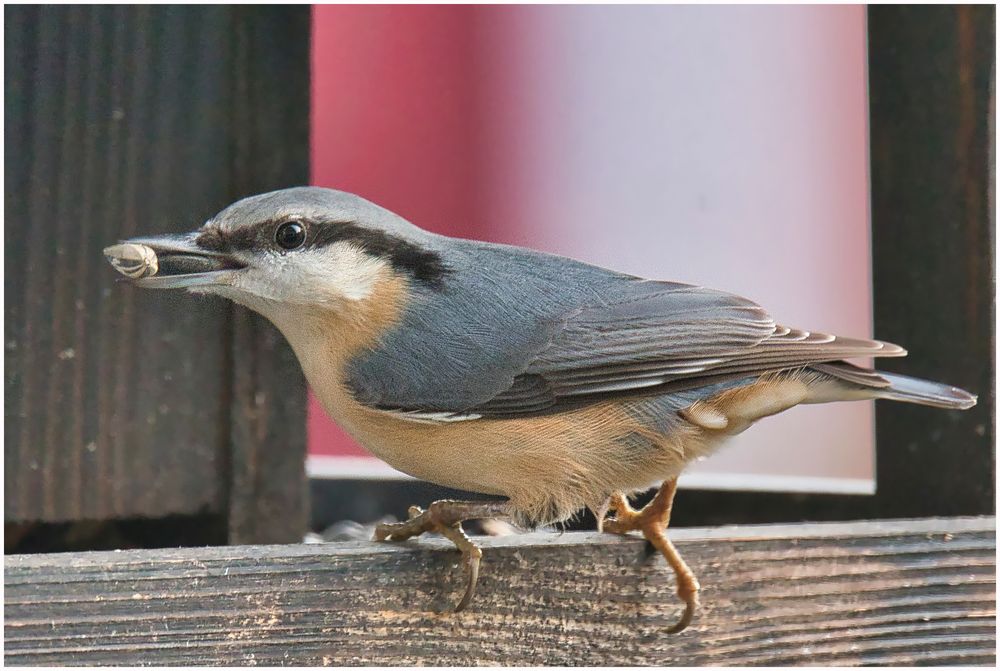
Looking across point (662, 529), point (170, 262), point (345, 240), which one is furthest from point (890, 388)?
point (170, 262)

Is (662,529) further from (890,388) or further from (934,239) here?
(934,239)

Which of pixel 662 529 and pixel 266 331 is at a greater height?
pixel 266 331

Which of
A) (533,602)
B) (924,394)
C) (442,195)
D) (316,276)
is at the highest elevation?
(442,195)

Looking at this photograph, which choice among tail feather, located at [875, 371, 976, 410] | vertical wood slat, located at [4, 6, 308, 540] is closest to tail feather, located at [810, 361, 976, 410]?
tail feather, located at [875, 371, 976, 410]

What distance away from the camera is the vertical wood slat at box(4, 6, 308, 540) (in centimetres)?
181

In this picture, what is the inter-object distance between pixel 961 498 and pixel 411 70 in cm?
141

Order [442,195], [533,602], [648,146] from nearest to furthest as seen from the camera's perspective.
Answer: [533,602]
[648,146]
[442,195]

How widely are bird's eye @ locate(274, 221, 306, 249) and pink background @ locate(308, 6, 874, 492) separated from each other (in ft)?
2.25

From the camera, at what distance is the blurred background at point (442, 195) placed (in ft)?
6.04

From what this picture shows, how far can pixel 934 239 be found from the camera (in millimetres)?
2076

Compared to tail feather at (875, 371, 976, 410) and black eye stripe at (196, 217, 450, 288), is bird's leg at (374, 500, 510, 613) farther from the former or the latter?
tail feather at (875, 371, 976, 410)

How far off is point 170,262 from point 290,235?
0.16 meters

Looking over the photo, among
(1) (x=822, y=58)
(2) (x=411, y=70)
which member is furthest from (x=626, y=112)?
(1) (x=822, y=58)

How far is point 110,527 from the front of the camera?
2.06 meters
